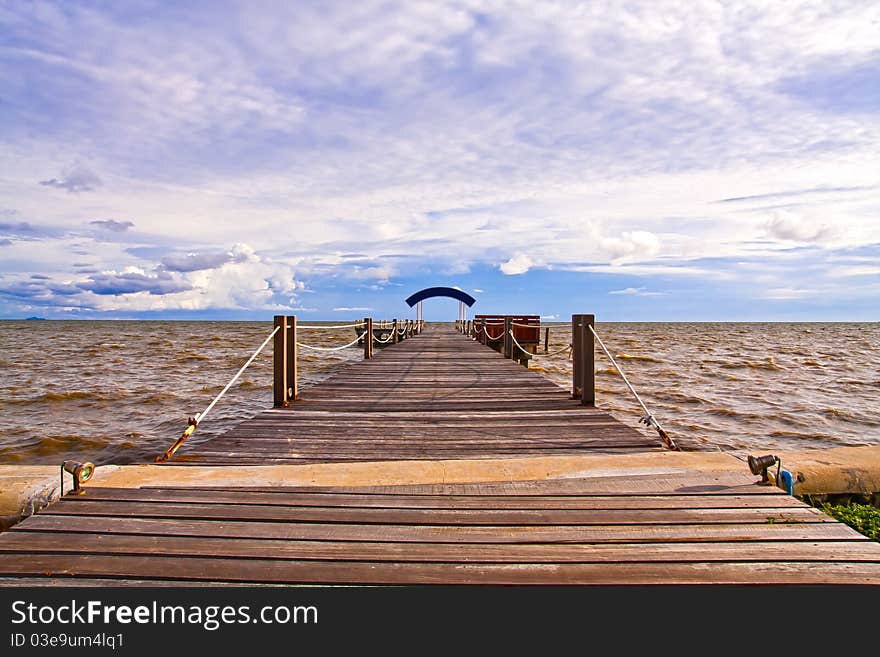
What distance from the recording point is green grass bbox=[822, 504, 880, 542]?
2.96 m

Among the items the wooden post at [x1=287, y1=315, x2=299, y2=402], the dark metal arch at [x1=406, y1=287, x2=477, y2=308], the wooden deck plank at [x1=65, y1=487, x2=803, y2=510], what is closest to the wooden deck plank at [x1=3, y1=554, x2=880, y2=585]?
the wooden deck plank at [x1=65, y1=487, x2=803, y2=510]

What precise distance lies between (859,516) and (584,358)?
2.93 metres

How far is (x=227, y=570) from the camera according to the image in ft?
6.59

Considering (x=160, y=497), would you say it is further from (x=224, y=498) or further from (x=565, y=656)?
(x=565, y=656)

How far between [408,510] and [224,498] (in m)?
1.02

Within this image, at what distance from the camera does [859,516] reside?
3.12m

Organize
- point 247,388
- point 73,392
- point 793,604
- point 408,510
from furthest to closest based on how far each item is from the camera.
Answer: point 247,388 < point 73,392 < point 408,510 < point 793,604

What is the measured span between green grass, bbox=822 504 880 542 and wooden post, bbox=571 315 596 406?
2.60 meters

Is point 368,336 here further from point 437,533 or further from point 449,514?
point 437,533

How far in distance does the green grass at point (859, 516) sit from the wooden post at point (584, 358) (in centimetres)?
260

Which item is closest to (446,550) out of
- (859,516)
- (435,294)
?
(859,516)

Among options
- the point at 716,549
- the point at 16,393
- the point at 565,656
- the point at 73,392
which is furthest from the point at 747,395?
the point at 16,393

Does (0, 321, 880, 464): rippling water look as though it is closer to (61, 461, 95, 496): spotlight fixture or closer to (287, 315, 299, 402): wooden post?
(287, 315, 299, 402): wooden post

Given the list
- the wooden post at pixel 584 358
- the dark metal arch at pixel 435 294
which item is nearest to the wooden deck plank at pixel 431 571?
the wooden post at pixel 584 358
